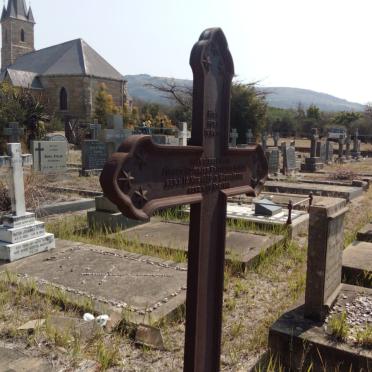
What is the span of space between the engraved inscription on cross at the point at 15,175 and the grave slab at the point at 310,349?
3471 millimetres

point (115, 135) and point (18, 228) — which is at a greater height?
point (115, 135)

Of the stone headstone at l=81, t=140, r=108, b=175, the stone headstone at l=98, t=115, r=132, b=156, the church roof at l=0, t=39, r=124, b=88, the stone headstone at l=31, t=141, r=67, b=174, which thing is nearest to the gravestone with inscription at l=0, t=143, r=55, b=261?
the stone headstone at l=98, t=115, r=132, b=156

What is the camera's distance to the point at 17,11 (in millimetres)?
54625

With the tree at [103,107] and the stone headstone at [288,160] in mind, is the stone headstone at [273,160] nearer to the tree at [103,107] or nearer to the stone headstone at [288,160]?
the stone headstone at [288,160]

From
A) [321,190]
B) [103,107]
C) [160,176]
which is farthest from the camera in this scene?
[103,107]

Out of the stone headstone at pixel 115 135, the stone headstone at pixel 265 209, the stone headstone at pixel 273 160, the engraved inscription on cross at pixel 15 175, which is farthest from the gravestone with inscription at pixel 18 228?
A: the stone headstone at pixel 273 160

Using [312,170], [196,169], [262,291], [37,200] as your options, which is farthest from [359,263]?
[312,170]

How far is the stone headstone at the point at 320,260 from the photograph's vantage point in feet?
9.97

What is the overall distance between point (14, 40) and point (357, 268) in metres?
59.4

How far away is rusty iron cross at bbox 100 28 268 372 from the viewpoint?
1472mm

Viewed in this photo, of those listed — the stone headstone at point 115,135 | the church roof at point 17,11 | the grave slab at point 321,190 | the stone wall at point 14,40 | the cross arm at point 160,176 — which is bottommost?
the grave slab at point 321,190

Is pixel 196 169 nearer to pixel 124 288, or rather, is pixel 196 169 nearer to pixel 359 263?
pixel 124 288

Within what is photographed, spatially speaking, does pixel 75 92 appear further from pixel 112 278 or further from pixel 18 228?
pixel 112 278

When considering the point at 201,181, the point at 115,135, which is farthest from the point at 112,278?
the point at 115,135
